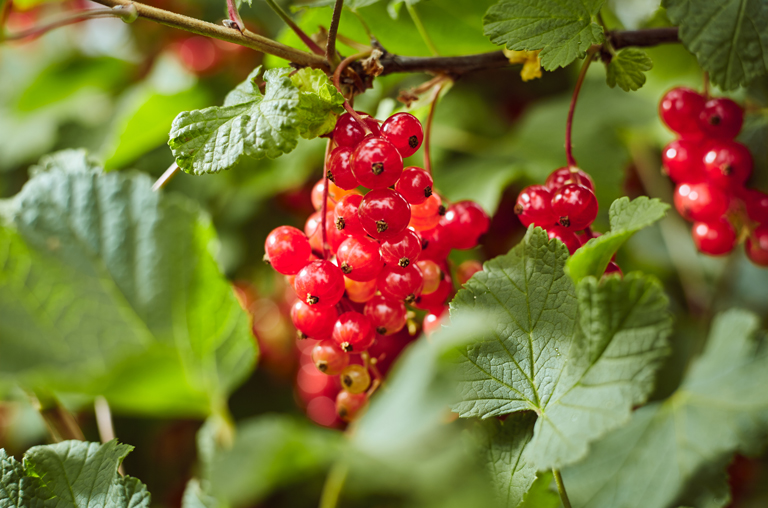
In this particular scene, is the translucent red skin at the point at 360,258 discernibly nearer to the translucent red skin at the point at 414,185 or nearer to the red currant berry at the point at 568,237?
the translucent red skin at the point at 414,185

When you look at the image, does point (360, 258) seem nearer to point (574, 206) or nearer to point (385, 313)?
point (385, 313)

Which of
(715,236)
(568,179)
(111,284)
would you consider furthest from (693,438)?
(111,284)

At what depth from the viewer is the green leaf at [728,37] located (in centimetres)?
48

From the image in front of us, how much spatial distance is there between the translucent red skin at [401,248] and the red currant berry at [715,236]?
43cm

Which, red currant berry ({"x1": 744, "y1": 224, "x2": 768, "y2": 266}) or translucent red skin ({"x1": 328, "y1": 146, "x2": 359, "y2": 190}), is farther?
red currant berry ({"x1": 744, "y1": 224, "x2": 768, "y2": 266})

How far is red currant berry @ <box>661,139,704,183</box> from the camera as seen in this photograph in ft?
2.18

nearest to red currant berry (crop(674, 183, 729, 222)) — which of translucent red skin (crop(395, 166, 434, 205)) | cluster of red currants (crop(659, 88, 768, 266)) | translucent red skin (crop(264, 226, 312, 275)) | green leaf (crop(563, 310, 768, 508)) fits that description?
cluster of red currants (crop(659, 88, 768, 266))

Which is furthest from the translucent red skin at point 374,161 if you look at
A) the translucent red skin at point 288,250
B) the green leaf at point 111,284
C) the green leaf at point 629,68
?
the green leaf at point 111,284

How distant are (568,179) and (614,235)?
17 cm

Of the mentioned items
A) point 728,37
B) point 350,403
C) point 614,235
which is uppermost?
point 728,37

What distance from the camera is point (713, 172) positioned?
0.64 m

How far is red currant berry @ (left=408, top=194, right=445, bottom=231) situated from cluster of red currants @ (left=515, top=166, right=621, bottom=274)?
Result: 3.2 inches

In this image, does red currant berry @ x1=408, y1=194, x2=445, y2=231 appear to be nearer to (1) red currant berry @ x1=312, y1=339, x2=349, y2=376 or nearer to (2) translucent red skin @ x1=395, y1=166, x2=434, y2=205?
(2) translucent red skin @ x1=395, y1=166, x2=434, y2=205

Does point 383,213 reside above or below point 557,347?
above
